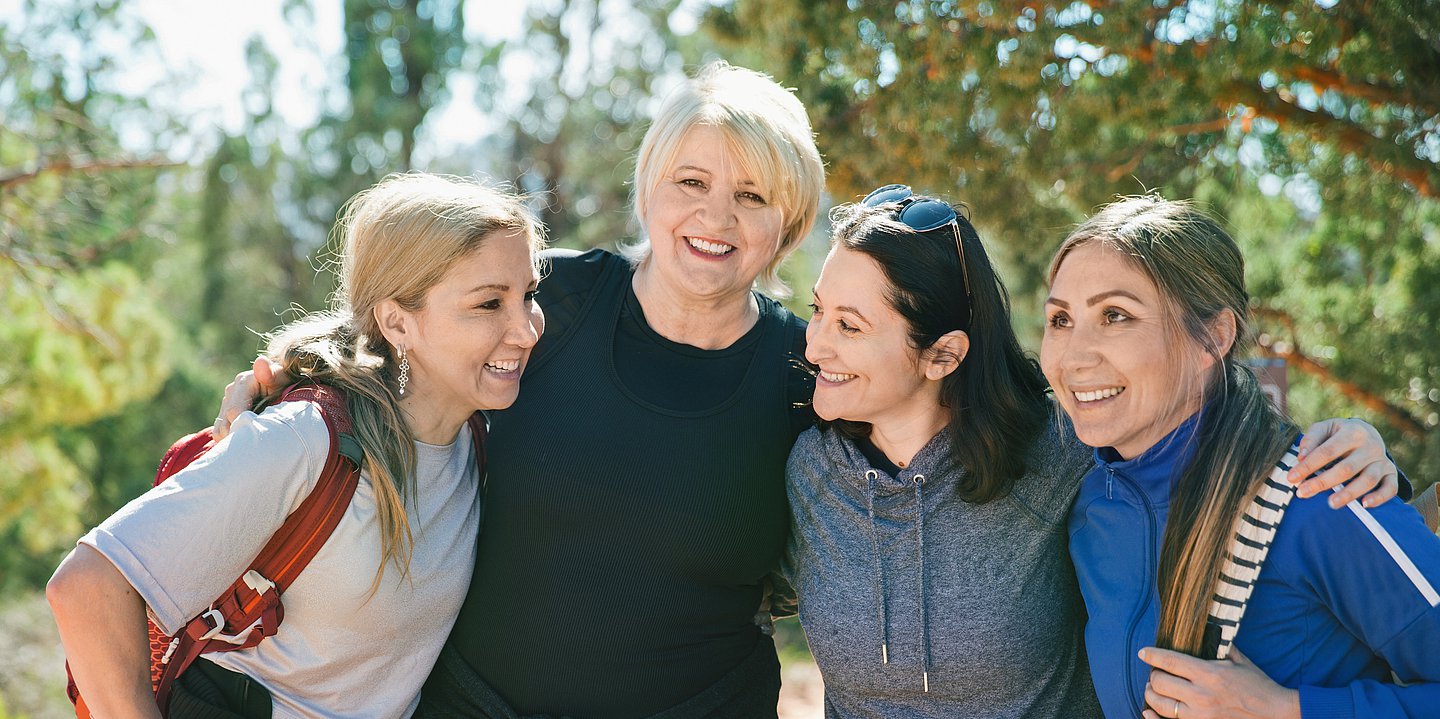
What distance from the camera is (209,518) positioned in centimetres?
183

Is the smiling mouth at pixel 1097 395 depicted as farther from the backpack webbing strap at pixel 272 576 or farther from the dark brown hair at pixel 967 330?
the backpack webbing strap at pixel 272 576

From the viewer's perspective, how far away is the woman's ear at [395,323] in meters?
2.32

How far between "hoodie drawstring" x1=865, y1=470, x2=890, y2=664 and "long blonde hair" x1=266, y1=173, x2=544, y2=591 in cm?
93

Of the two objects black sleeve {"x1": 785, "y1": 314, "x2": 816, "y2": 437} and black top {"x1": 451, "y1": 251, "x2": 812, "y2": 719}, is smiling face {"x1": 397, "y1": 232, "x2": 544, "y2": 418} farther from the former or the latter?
black sleeve {"x1": 785, "y1": 314, "x2": 816, "y2": 437}

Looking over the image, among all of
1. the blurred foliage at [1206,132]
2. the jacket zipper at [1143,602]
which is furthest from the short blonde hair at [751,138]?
the blurred foliage at [1206,132]

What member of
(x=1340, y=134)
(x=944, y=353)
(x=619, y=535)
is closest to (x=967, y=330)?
(x=944, y=353)

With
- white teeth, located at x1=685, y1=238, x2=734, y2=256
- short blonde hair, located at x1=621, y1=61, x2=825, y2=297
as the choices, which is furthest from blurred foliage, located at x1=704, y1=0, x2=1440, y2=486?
white teeth, located at x1=685, y1=238, x2=734, y2=256

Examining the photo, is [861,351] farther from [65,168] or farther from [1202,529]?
[65,168]

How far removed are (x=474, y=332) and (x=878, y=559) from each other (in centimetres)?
97


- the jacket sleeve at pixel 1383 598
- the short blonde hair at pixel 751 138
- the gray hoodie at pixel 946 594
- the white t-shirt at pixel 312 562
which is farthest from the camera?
the short blonde hair at pixel 751 138

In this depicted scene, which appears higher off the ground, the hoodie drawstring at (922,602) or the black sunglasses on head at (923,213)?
the black sunglasses on head at (923,213)

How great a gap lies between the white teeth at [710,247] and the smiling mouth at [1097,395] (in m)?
0.95

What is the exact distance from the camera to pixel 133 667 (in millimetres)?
1848

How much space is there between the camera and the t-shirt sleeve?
5.86 ft
